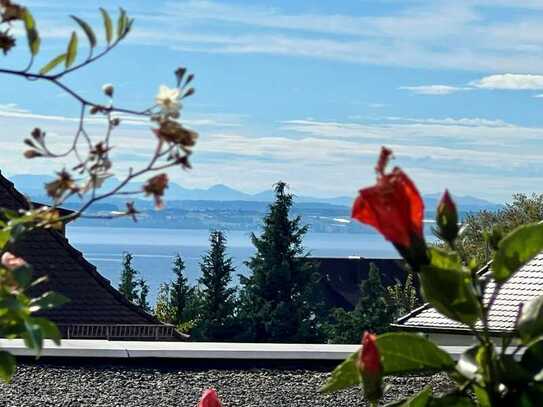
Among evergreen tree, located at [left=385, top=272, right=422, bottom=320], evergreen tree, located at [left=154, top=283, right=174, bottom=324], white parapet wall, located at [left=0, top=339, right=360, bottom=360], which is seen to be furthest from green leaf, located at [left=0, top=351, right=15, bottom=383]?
evergreen tree, located at [left=385, top=272, right=422, bottom=320]

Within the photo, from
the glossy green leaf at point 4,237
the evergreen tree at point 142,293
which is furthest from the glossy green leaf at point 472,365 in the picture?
the evergreen tree at point 142,293

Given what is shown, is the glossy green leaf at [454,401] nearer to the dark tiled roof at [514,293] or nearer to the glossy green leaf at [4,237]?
the glossy green leaf at [4,237]

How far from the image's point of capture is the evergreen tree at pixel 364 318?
720 inches

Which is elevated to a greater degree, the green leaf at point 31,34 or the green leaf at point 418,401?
the green leaf at point 31,34

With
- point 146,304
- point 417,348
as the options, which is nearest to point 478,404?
point 417,348

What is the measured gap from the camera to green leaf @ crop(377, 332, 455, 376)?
1144mm

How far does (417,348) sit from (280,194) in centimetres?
1879

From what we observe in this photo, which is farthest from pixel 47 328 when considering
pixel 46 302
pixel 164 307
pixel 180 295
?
pixel 180 295

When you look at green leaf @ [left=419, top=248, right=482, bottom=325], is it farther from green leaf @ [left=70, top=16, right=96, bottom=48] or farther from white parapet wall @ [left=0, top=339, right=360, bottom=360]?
white parapet wall @ [left=0, top=339, right=360, bottom=360]

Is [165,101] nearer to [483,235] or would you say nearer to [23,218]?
[23,218]

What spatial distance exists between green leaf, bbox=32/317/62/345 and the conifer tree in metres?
17.9

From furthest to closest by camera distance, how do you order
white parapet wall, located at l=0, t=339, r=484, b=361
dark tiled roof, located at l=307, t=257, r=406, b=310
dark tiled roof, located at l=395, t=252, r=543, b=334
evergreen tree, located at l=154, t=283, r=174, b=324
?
dark tiled roof, located at l=307, t=257, r=406, b=310 → evergreen tree, located at l=154, t=283, r=174, b=324 → dark tiled roof, located at l=395, t=252, r=543, b=334 → white parapet wall, located at l=0, t=339, r=484, b=361

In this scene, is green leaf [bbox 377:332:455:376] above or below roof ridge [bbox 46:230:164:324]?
below

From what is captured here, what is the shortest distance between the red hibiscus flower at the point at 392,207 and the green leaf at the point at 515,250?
0.12m
